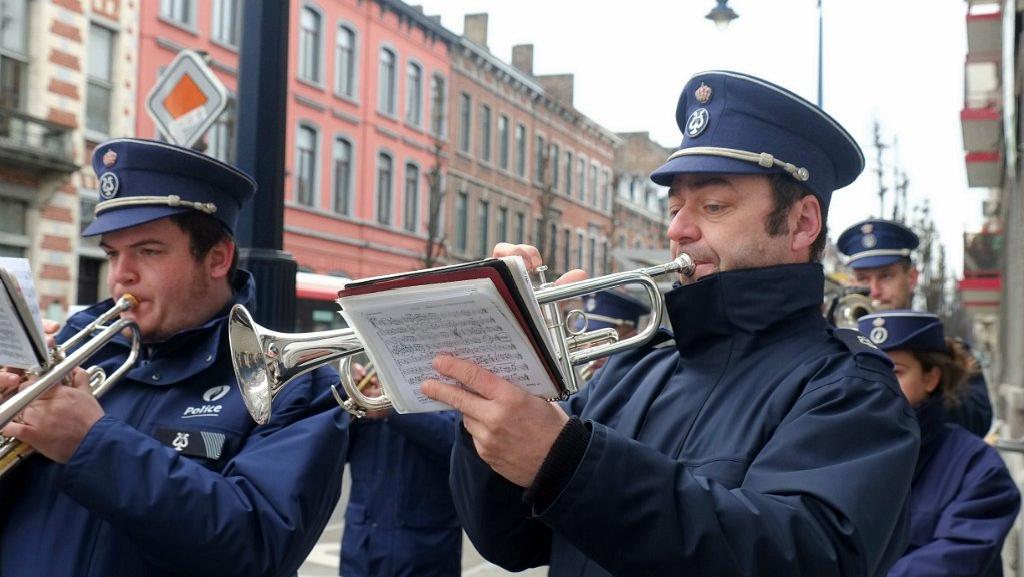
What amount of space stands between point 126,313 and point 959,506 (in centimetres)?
273

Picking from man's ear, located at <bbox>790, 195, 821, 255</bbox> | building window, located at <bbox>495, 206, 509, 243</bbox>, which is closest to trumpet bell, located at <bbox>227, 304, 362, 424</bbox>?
man's ear, located at <bbox>790, 195, 821, 255</bbox>

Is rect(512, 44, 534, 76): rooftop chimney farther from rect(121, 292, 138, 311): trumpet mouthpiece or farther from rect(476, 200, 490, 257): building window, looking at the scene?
rect(121, 292, 138, 311): trumpet mouthpiece

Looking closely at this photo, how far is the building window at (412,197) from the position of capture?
121 ft

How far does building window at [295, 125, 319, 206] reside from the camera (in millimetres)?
31453

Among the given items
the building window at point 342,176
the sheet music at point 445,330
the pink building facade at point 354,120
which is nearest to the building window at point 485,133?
the pink building facade at point 354,120

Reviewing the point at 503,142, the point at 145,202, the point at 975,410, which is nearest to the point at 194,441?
the point at 145,202

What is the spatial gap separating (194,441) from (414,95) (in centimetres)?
3489

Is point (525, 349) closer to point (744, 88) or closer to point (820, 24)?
point (744, 88)

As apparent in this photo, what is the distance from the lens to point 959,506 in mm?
3900

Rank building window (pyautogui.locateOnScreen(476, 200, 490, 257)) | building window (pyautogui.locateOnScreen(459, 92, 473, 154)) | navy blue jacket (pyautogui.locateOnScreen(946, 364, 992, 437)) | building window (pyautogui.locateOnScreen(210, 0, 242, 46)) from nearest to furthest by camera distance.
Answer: navy blue jacket (pyautogui.locateOnScreen(946, 364, 992, 437)), building window (pyautogui.locateOnScreen(210, 0, 242, 46)), building window (pyautogui.locateOnScreen(459, 92, 473, 154)), building window (pyautogui.locateOnScreen(476, 200, 490, 257))

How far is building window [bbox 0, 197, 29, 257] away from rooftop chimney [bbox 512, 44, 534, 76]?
2835 cm

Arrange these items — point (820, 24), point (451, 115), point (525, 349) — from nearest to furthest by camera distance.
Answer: point (525, 349)
point (820, 24)
point (451, 115)

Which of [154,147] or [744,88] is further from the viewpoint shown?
[154,147]

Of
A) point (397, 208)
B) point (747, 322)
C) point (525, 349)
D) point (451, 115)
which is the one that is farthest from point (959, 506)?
point (451, 115)
